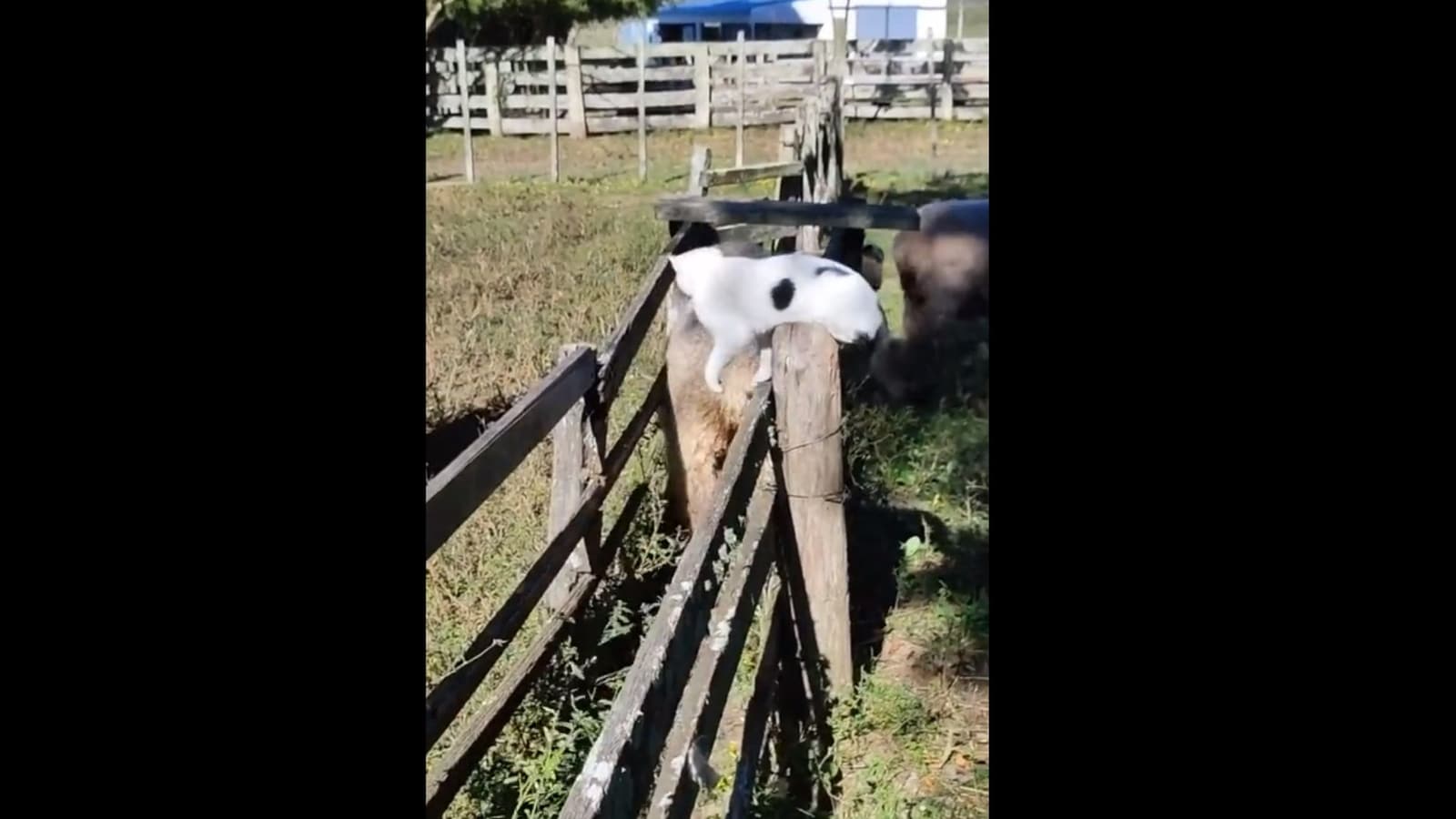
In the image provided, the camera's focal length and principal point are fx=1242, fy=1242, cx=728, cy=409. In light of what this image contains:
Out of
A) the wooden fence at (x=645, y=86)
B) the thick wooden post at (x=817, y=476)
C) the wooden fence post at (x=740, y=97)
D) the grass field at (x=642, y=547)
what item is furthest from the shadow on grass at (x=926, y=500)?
the wooden fence at (x=645, y=86)

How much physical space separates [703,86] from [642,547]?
519cm

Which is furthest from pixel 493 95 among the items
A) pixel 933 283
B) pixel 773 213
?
pixel 773 213

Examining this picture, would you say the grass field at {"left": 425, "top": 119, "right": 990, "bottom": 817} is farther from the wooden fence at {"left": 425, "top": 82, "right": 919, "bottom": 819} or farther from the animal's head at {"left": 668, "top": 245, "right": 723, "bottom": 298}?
the animal's head at {"left": 668, "top": 245, "right": 723, "bottom": 298}

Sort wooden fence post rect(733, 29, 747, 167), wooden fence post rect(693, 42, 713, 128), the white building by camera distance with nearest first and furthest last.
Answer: the white building
wooden fence post rect(733, 29, 747, 167)
wooden fence post rect(693, 42, 713, 128)

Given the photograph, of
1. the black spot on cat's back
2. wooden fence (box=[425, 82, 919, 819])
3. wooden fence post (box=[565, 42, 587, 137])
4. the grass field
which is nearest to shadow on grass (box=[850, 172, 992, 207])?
the grass field

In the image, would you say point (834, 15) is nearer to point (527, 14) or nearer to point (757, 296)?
point (757, 296)

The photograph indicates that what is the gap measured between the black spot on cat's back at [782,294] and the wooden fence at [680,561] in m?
0.16

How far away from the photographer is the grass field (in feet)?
4.62

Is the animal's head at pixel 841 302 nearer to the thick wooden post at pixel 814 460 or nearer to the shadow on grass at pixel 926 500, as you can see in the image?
the shadow on grass at pixel 926 500

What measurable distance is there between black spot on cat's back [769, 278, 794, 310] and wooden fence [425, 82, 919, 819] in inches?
6.3

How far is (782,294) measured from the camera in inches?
78.0

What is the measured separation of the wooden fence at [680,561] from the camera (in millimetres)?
900
